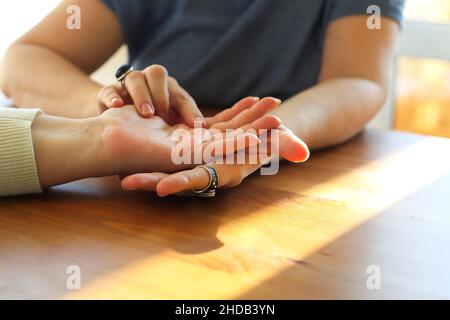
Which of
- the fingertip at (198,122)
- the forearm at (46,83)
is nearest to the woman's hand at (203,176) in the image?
the fingertip at (198,122)

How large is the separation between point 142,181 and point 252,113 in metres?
0.20

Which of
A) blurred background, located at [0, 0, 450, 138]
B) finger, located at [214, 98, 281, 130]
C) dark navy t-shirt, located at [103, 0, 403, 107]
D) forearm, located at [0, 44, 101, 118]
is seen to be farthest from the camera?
blurred background, located at [0, 0, 450, 138]

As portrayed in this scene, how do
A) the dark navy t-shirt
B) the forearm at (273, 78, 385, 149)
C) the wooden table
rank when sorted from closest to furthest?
the wooden table, the forearm at (273, 78, 385, 149), the dark navy t-shirt

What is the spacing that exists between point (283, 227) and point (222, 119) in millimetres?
245

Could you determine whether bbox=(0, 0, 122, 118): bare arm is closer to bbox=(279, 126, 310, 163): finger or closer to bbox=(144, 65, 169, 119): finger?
bbox=(144, 65, 169, 119): finger

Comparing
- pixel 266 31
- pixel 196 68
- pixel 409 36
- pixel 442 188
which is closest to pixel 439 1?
pixel 409 36

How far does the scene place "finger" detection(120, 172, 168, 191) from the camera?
70 centimetres

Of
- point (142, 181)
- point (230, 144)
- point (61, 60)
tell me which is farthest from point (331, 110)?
point (61, 60)

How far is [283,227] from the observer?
2.19 feet

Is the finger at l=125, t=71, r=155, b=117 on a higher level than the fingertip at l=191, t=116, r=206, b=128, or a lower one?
higher

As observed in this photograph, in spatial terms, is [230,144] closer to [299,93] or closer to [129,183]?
[129,183]

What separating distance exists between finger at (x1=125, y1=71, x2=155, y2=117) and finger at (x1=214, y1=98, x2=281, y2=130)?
0.33ft

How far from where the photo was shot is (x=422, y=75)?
1605mm


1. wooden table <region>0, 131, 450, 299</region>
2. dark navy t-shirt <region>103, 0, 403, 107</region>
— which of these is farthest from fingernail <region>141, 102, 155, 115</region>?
dark navy t-shirt <region>103, 0, 403, 107</region>
